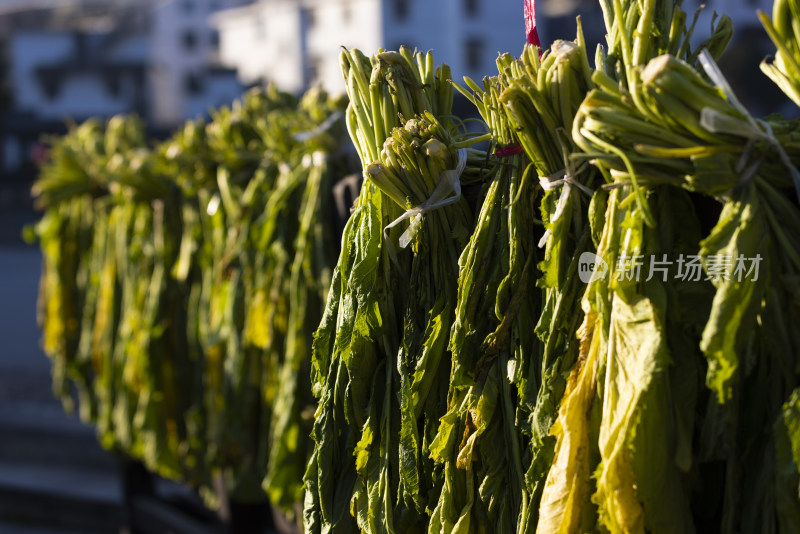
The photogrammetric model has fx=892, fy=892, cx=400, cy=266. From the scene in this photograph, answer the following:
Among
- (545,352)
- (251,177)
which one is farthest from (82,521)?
(545,352)

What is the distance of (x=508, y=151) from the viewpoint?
1.29 metres

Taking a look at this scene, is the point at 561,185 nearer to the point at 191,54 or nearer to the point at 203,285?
the point at 203,285

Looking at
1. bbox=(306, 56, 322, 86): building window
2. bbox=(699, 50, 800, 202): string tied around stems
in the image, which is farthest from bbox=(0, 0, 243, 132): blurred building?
bbox=(699, 50, 800, 202): string tied around stems

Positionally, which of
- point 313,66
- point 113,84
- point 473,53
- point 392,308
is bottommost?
point 113,84

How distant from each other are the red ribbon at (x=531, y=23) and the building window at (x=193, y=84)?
147ft

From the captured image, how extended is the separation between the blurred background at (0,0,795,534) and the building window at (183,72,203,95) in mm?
112

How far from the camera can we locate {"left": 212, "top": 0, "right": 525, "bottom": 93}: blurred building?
3756 centimetres

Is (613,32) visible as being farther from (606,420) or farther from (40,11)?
(40,11)

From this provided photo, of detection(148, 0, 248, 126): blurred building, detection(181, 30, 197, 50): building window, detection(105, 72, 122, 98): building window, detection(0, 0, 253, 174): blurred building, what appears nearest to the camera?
detection(0, 0, 253, 174): blurred building

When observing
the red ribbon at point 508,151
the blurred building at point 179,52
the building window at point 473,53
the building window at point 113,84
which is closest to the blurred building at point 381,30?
the building window at point 473,53

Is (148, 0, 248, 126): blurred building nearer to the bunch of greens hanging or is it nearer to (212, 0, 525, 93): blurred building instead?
(212, 0, 525, 93): blurred building

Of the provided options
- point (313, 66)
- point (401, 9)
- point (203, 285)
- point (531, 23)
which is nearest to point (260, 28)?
point (313, 66)

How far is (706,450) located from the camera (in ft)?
3.43

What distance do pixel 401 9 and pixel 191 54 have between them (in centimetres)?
1778
